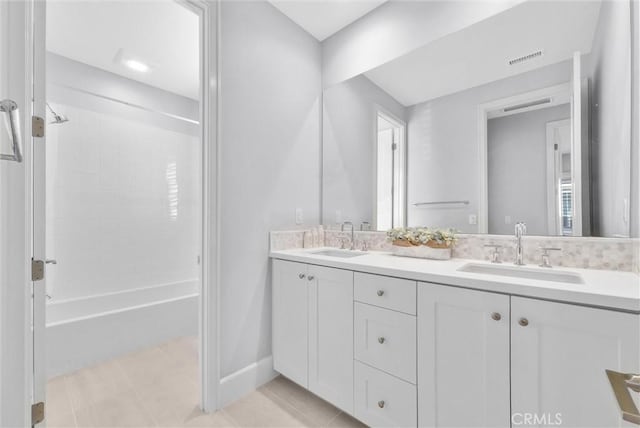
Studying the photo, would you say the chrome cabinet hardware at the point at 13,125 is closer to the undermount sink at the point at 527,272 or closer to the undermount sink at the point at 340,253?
the undermount sink at the point at 340,253

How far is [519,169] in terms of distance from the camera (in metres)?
1.48

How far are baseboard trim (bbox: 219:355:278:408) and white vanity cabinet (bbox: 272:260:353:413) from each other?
7 centimetres

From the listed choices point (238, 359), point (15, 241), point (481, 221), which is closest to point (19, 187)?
point (15, 241)

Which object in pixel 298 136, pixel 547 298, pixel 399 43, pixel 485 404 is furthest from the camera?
pixel 298 136

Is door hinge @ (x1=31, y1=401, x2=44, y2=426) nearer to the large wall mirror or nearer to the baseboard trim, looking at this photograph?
the baseboard trim

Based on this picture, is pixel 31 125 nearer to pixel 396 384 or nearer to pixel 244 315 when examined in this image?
pixel 244 315

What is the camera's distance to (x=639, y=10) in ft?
3.44

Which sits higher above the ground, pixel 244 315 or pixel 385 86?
pixel 385 86

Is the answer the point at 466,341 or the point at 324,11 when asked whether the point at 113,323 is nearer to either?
the point at 466,341

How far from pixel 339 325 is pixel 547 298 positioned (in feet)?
3.00

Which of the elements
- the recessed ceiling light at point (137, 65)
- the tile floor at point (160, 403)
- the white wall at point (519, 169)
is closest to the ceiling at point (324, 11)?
the white wall at point (519, 169)

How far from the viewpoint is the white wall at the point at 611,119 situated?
1133 millimetres

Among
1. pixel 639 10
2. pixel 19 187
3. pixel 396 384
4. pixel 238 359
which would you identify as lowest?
pixel 238 359

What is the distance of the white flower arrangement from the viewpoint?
161 centimetres
